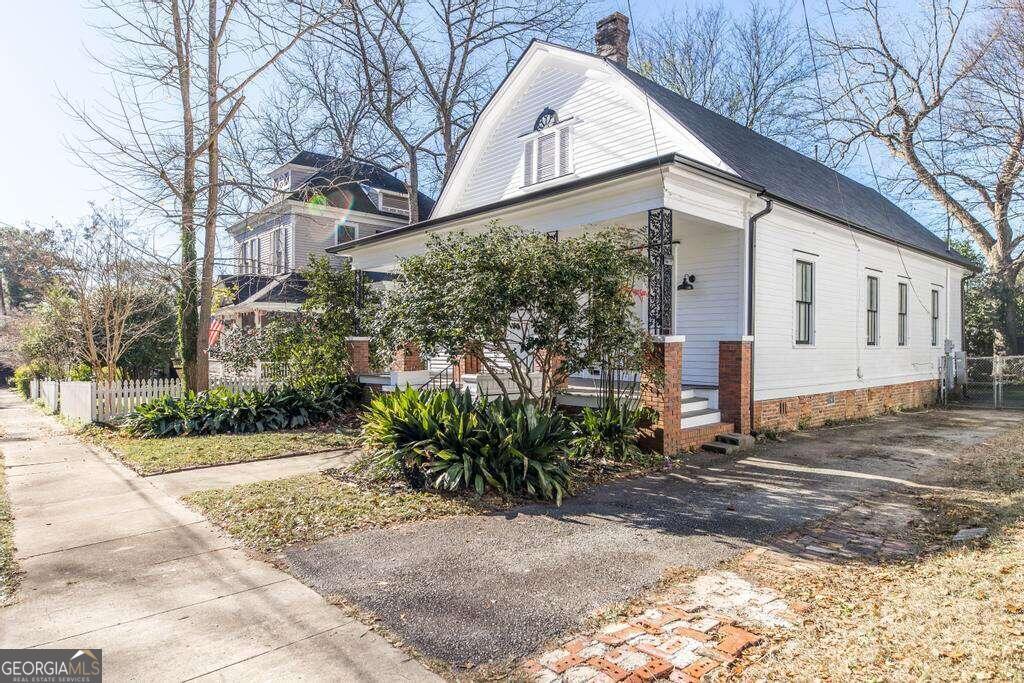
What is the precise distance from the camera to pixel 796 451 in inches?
369

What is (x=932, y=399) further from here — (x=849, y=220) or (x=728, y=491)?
(x=728, y=491)

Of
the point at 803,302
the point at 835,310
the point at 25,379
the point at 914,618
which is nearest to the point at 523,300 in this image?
the point at 914,618

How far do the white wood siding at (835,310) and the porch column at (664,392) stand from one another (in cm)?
252

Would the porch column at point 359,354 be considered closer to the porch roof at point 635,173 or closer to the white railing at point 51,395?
the porch roof at point 635,173

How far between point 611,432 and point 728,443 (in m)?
2.25

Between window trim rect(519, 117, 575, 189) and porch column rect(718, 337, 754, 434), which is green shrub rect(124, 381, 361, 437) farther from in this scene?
porch column rect(718, 337, 754, 434)

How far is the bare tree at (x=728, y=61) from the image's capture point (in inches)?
1022

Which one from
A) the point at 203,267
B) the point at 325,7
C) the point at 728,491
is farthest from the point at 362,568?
the point at 325,7

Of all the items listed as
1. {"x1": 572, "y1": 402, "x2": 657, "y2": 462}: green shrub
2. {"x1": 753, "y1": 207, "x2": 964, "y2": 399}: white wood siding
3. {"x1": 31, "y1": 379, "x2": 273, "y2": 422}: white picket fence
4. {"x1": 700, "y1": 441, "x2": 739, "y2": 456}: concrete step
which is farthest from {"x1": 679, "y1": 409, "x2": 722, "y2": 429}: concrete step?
{"x1": 31, "y1": 379, "x2": 273, "y2": 422}: white picket fence

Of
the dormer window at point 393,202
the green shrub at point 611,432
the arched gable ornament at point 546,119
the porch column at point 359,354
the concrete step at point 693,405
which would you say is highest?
the dormer window at point 393,202

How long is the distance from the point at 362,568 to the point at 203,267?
11.4 meters

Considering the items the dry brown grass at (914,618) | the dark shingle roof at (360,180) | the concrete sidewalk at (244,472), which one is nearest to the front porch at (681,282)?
the concrete sidewalk at (244,472)

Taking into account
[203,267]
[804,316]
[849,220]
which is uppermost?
[849,220]

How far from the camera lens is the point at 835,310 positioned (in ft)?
41.9
